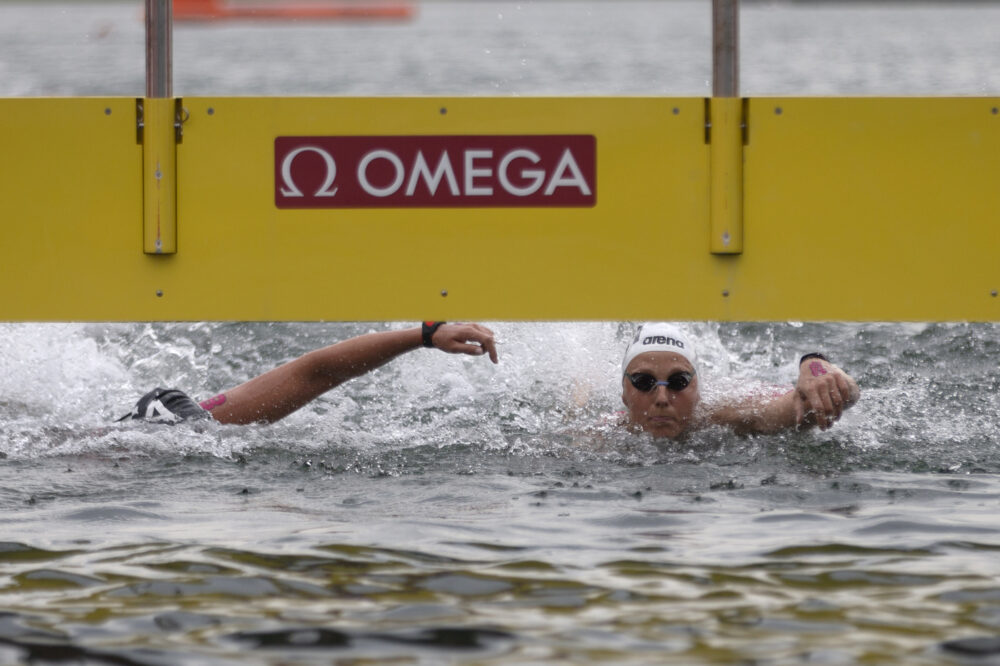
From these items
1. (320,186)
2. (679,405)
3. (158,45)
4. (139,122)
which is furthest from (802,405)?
(158,45)

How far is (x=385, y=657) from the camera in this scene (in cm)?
435

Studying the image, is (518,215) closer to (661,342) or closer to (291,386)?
(291,386)

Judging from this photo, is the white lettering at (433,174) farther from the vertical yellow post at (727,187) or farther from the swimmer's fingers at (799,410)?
the swimmer's fingers at (799,410)

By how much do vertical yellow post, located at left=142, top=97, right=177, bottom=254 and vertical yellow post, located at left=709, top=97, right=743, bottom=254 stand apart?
1.90 m

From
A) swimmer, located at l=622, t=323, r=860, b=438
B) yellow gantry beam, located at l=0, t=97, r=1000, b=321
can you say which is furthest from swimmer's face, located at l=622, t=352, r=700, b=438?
yellow gantry beam, located at l=0, t=97, r=1000, b=321

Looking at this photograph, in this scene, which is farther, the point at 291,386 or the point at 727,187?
the point at 291,386

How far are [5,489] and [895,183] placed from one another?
3869mm

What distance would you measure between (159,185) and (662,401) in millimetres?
3221

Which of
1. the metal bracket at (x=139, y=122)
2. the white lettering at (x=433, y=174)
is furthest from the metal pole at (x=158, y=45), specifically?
the white lettering at (x=433, y=174)

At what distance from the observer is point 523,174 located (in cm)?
541

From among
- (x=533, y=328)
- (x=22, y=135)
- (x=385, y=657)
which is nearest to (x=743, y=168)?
(x=385, y=657)

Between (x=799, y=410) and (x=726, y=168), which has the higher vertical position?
(x=726, y=168)

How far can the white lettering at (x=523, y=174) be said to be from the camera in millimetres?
5398

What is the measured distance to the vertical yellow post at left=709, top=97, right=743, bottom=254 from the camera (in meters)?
5.34
